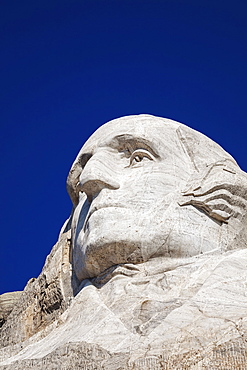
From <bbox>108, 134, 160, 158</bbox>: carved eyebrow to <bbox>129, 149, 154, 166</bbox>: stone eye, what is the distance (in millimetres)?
43

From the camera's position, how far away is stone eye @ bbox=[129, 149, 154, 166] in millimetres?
9430

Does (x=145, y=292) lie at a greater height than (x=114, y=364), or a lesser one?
greater

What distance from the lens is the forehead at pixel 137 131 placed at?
9.48 metres

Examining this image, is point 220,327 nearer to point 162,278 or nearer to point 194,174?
point 162,278

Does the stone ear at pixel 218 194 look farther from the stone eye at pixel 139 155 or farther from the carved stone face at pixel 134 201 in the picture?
the stone eye at pixel 139 155

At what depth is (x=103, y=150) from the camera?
380 inches

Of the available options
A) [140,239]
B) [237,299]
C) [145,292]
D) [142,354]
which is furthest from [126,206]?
[142,354]

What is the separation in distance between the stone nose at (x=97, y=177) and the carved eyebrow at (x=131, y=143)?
301mm

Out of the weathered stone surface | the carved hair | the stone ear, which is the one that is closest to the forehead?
the carved hair

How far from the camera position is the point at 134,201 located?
897 centimetres

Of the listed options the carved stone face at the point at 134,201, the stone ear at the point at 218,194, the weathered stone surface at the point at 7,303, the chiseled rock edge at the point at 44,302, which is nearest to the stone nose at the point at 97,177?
the carved stone face at the point at 134,201

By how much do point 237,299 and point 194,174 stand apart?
2096 mm

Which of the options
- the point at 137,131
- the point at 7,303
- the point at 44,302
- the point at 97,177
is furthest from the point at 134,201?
the point at 7,303

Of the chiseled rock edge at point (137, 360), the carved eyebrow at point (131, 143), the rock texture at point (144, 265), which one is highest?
the carved eyebrow at point (131, 143)
